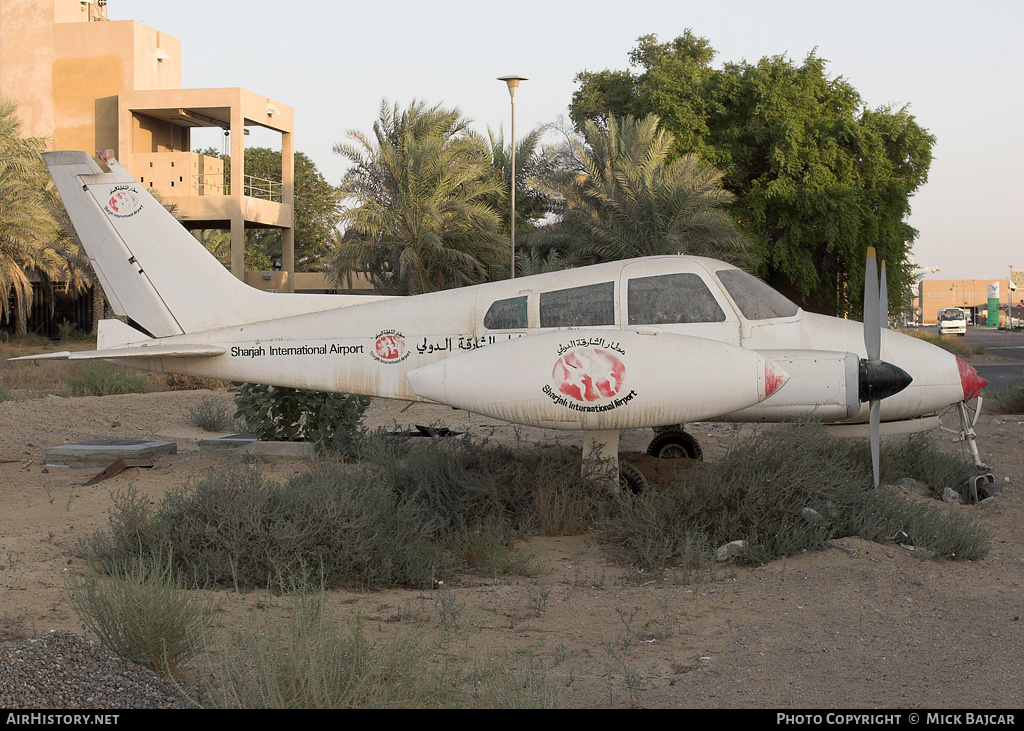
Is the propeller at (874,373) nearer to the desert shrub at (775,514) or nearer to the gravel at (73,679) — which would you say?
the desert shrub at (775,514)

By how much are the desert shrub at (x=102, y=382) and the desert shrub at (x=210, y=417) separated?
161 inches

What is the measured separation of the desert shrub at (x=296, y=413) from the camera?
11.2 metres

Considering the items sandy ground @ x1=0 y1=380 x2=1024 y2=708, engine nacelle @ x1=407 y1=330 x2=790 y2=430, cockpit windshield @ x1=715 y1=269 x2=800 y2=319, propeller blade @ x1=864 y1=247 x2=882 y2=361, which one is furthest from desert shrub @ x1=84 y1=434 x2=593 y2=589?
propeller blade @ x1=864 y1=247 x2=882 y2=361

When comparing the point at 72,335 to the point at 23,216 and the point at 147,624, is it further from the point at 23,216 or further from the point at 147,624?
the point at 147,624

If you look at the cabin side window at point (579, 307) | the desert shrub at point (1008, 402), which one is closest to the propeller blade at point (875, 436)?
the cabin side window at point (579, 307)

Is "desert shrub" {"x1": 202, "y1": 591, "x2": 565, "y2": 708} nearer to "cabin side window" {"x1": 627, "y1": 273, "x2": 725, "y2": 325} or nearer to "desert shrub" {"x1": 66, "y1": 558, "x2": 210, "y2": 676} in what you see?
"desert shrub" {"x1": 66, "y1": 558, "x2": 210, "y2": 676}

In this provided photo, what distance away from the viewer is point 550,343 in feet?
26.7

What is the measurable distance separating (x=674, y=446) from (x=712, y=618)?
16.5ft

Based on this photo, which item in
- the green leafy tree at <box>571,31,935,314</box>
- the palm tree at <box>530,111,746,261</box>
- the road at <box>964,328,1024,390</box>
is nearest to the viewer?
the road at <box>964,328,1024,390</box>

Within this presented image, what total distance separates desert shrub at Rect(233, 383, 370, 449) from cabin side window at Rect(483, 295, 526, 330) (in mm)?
2760

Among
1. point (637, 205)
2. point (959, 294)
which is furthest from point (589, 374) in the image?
point (959, 294)

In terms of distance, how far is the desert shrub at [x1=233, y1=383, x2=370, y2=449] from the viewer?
1124cm

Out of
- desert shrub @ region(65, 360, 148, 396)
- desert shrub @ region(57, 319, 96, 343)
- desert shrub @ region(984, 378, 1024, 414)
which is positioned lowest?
desert shrub @ region(984, 378, 1024, 414)

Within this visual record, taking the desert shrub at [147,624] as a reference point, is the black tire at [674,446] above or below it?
above
